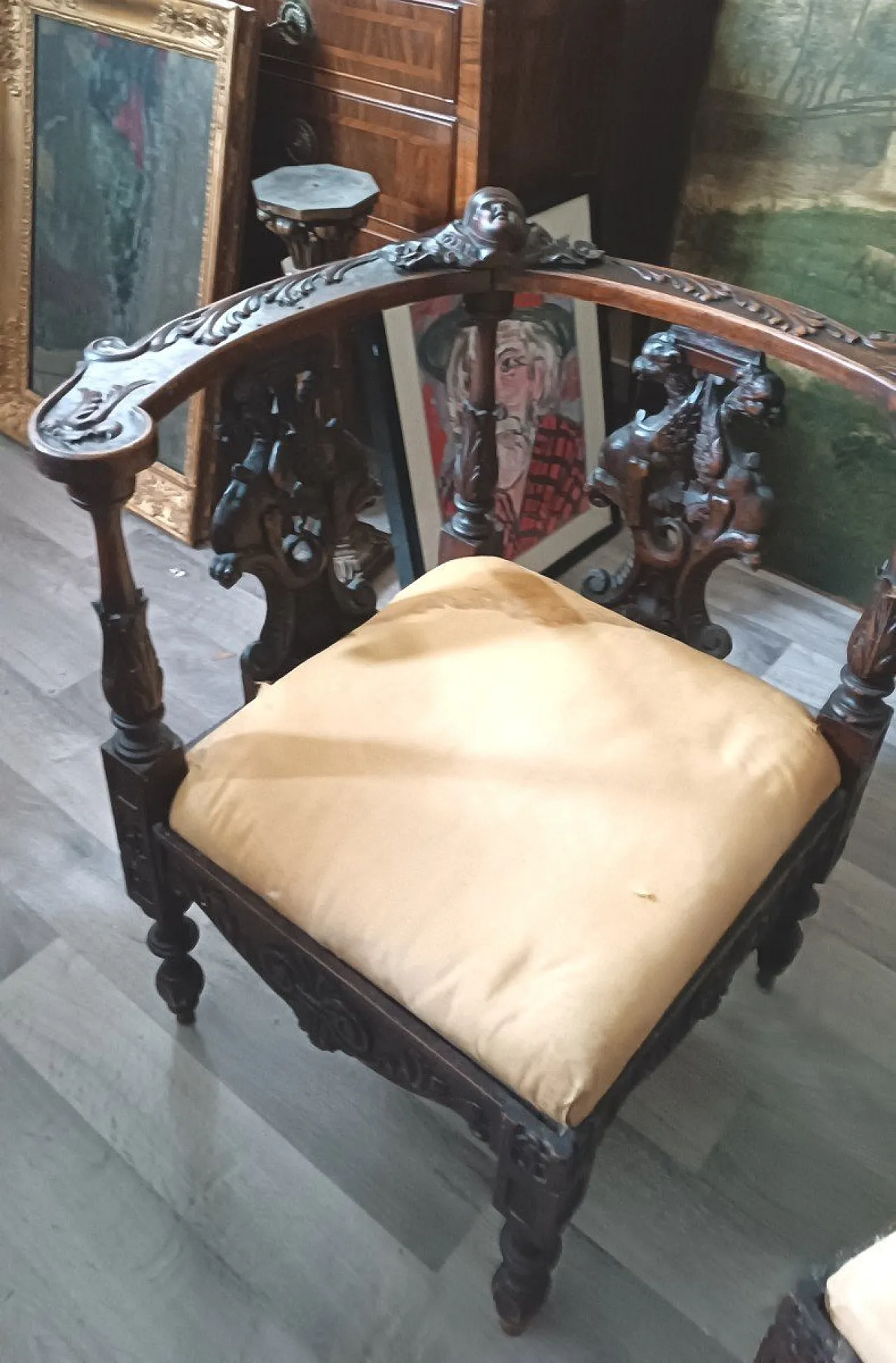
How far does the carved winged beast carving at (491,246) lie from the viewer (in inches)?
35.5

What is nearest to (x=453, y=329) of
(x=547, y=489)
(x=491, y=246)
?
(x=547, y=489)

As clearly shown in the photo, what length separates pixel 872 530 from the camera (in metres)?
1.71

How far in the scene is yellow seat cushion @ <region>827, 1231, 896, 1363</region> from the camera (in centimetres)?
57

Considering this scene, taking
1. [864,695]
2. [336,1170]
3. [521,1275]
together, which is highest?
[864,695]

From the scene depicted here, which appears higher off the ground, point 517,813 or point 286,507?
point 286,507

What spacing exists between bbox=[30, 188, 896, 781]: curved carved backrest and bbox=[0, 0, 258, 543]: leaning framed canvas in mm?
880

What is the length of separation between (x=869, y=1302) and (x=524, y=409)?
1.40 meters

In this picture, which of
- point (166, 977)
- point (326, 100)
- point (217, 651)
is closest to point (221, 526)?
point (166, 977)

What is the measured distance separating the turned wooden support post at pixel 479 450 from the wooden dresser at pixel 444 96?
550mm

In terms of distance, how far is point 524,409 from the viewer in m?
1.72

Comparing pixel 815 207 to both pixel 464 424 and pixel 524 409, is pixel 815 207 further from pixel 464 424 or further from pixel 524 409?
pixel 464 424

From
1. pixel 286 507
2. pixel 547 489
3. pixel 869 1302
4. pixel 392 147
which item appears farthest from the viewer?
pixel 547 489

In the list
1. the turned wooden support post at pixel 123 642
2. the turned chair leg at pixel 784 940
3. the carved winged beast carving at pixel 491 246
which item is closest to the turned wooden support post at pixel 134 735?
the turned wooden support post at pixel 123 642

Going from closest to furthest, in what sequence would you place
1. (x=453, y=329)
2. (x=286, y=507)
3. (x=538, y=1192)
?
(x=538, y=1192), (x=286, y=507), (x=453, y=329)
